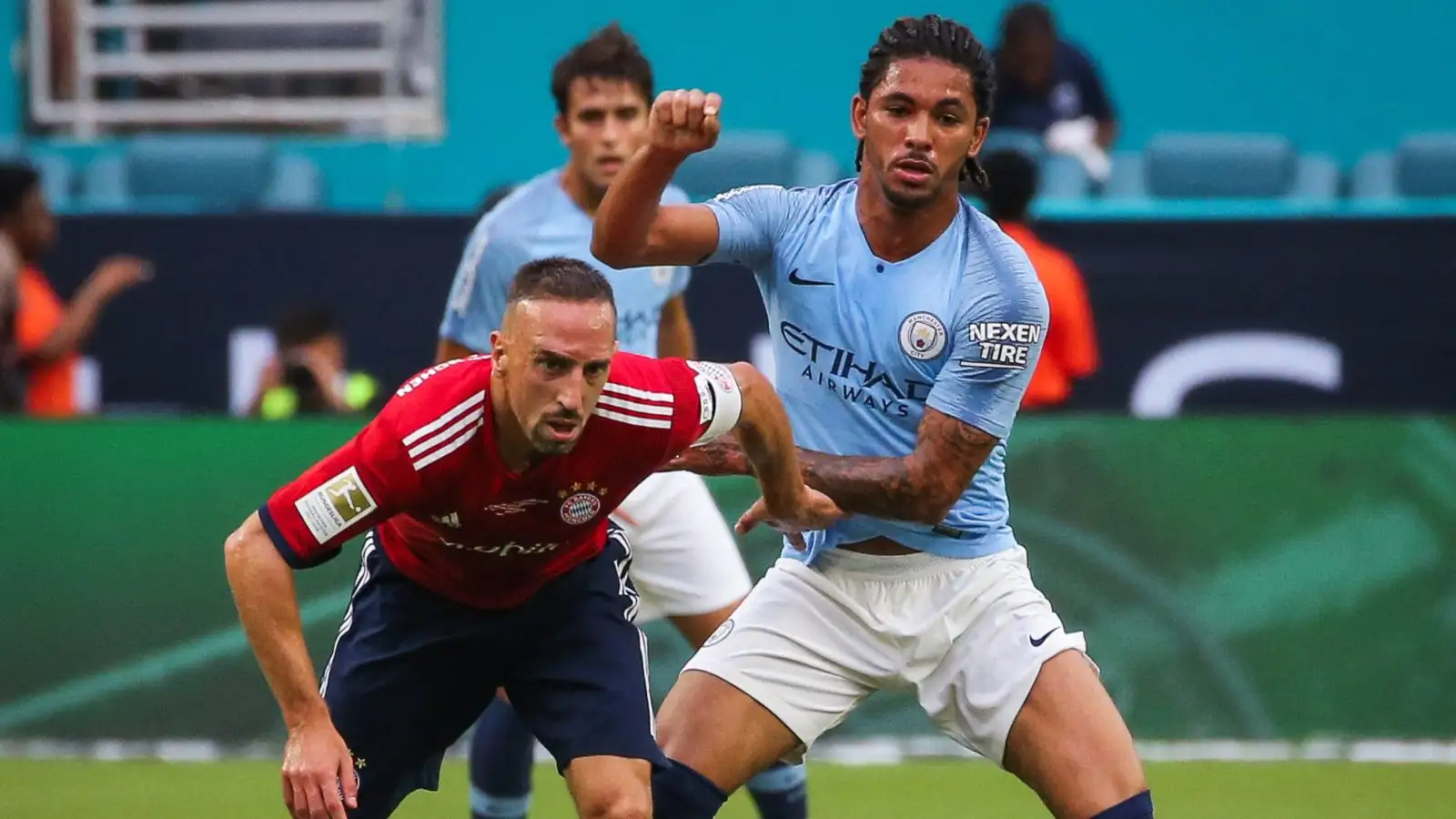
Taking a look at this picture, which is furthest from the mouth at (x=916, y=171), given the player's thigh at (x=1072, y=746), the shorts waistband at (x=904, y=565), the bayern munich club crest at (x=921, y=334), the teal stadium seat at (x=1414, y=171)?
the teal stadium seat at (x=1414, y=171)

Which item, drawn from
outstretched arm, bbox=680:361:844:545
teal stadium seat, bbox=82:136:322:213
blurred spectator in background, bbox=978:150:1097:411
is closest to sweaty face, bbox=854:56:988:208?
outstretched arm, bbox=680:361:844:545

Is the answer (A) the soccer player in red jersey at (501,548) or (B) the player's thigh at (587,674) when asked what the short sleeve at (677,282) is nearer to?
(A) the soccer player in red jersey at (501,548)

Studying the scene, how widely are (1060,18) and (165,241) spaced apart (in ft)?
18.7

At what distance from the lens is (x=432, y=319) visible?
10453 mm

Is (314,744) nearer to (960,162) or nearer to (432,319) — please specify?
(960,162)

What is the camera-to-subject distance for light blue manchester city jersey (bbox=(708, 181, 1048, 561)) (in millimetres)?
4941

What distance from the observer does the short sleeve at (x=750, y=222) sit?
495cm

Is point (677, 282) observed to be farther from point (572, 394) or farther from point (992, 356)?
point (572, 394)

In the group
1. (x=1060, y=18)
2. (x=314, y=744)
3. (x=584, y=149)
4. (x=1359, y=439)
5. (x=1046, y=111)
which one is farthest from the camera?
(x=1060, y=18)

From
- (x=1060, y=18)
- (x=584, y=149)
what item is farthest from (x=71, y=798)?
(x=1060, y=18)

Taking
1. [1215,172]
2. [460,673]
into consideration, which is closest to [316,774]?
[460,673]

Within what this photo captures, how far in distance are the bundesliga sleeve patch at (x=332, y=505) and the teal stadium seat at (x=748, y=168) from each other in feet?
21.3

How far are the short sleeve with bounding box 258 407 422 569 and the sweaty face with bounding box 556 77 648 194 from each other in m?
2.11

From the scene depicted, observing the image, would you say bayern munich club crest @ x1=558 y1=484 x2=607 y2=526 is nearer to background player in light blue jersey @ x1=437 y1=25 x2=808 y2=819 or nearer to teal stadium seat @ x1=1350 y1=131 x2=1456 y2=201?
background player in light blue jersey @ x1=437 y1=25 x2=808 y2=819
